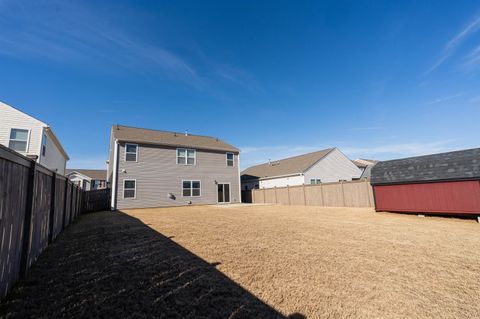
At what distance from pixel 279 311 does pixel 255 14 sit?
14005 millimetres

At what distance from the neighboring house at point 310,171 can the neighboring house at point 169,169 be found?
6.77 m

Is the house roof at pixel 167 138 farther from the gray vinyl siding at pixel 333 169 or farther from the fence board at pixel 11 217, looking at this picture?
the fence board at pixel 11 217

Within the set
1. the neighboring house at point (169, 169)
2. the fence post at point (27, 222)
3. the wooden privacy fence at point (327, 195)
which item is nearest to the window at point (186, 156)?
the neighboring house at point (169, 169)

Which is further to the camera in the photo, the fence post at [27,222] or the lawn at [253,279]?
the fence post at [27,222]

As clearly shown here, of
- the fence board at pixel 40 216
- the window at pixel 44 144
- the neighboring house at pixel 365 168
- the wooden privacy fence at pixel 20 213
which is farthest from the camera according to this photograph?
the neighboring house at pixel 365 168

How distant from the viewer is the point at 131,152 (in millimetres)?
16422

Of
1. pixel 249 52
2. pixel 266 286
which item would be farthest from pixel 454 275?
pixel 249 52

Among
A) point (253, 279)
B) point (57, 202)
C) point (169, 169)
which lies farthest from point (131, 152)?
point (253, 279)

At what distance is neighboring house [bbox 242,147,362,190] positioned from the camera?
76.5 feet

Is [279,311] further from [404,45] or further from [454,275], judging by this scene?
[404,45]

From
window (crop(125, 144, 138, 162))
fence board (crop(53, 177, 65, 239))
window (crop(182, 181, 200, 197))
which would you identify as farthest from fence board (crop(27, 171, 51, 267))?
window (crop(182, 181, 200, 197))

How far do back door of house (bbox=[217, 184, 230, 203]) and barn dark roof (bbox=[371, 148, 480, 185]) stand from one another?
12.5 meters

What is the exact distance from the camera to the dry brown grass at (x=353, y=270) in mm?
2469

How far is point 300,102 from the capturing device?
19.7m
